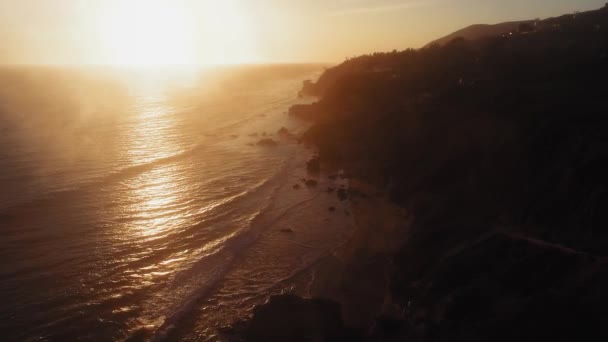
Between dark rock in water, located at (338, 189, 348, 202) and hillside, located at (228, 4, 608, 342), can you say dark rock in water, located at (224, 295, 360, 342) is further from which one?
dark rock in water, located at (338, 189, 348, 202)

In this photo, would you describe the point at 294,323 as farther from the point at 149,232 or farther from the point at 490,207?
the point at 149,232

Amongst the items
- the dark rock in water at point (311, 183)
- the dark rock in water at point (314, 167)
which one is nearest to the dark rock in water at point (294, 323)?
the dark rock in water at point (311, 183)

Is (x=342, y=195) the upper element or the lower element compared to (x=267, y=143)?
lower

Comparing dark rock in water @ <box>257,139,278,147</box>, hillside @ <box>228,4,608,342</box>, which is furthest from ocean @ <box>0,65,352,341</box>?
hillside @ <box>228,4,608,342</box>

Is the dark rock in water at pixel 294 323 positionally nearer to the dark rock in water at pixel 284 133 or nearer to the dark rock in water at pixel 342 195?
the dark rock in water at pixel 342 195

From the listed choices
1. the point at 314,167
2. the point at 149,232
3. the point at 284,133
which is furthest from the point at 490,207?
the point at 284,133

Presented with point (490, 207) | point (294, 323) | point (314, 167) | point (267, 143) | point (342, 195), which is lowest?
point (294, 323)
